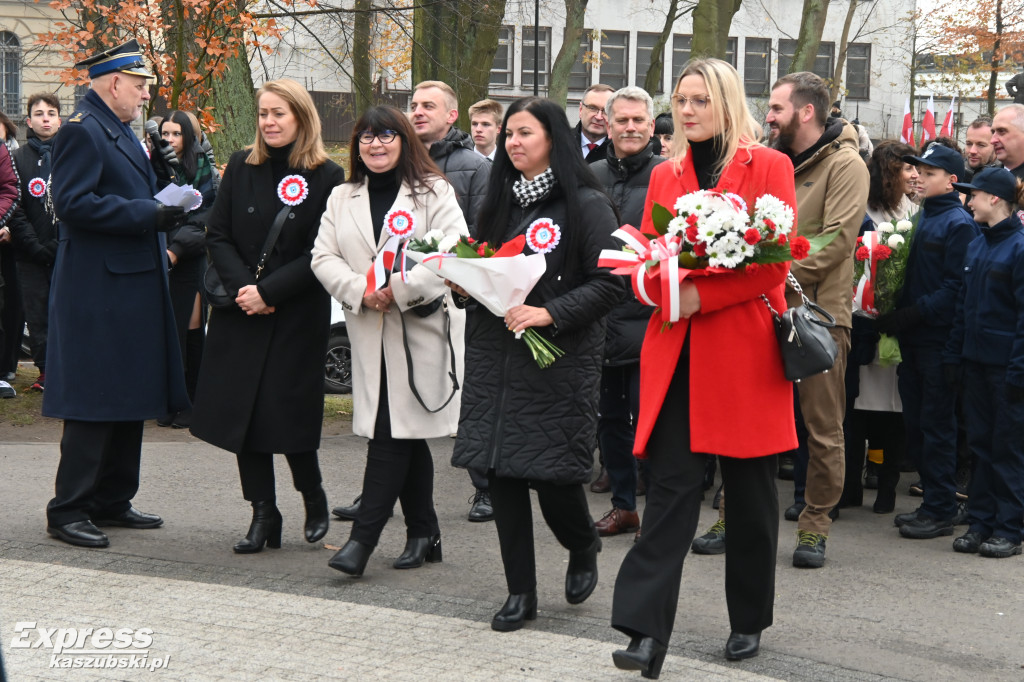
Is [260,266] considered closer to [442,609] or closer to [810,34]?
[442,609]

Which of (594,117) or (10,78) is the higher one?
(10,78)

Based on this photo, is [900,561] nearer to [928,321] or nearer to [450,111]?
[928,321]

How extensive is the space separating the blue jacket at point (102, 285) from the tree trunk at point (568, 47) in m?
22.0

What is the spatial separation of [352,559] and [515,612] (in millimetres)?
928

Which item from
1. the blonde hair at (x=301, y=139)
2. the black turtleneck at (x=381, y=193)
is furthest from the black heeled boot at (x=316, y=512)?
the blonde hair at (x=301, y=139)

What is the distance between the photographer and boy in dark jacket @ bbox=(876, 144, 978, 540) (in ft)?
23.3

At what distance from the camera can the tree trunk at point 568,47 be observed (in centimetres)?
2786

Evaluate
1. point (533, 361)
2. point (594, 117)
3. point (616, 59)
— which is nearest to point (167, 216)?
point (533, 361)

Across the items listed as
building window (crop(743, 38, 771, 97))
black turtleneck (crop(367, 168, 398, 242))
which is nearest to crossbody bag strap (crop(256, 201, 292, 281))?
black turtleneck (crop(367, 168, 398, 242))

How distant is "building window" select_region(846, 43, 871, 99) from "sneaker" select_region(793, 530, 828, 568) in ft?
168

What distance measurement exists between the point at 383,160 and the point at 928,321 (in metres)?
3.19

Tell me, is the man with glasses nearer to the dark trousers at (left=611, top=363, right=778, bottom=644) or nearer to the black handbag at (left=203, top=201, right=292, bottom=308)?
the black handbag at (left=203, top=201, right=292, bottom=308)

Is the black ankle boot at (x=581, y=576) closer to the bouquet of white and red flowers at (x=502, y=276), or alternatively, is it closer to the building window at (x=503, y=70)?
the bouquet of white and red flowers at (x=502, y=276)

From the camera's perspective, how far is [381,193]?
609cm
